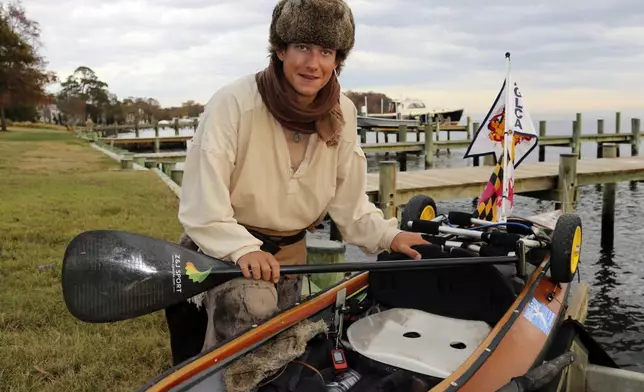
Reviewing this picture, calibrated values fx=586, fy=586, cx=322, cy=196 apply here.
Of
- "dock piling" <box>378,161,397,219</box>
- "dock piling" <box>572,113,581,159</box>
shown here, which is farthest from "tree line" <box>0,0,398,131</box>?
"dock piling" <box>572,113,581,159</box>

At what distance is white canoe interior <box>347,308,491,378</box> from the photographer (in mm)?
2768

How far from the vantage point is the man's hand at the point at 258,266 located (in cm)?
258

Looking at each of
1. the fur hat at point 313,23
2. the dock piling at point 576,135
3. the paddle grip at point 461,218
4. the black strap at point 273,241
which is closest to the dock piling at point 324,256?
the paddle grip at point 461,218

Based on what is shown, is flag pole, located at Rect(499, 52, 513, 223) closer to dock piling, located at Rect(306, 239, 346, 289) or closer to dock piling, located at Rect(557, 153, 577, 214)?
dock piling, located at Rect(306, 239, 346, 289)

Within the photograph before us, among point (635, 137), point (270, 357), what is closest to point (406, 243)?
point (270, 357)

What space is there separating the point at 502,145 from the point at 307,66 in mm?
3699

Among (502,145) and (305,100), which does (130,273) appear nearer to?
(305,100)

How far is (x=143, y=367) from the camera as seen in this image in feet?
11.4

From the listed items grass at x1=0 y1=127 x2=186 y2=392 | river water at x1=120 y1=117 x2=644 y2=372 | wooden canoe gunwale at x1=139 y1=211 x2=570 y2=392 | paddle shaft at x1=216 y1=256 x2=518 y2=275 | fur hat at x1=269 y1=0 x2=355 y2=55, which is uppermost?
fur hat at x1=269 y1=0 x2=355 y2=55

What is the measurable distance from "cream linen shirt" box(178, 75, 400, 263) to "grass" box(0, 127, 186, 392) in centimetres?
122

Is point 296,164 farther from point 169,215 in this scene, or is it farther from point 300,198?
point 169,215

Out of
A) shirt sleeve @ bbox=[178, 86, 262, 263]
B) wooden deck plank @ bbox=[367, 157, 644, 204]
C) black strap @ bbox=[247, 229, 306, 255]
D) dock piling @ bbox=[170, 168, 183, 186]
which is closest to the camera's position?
shirt sleeve @ bbox=[178, 86, 262, 263]

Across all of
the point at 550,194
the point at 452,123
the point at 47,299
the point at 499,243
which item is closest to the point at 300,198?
the point at 499,243

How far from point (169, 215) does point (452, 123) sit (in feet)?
107
